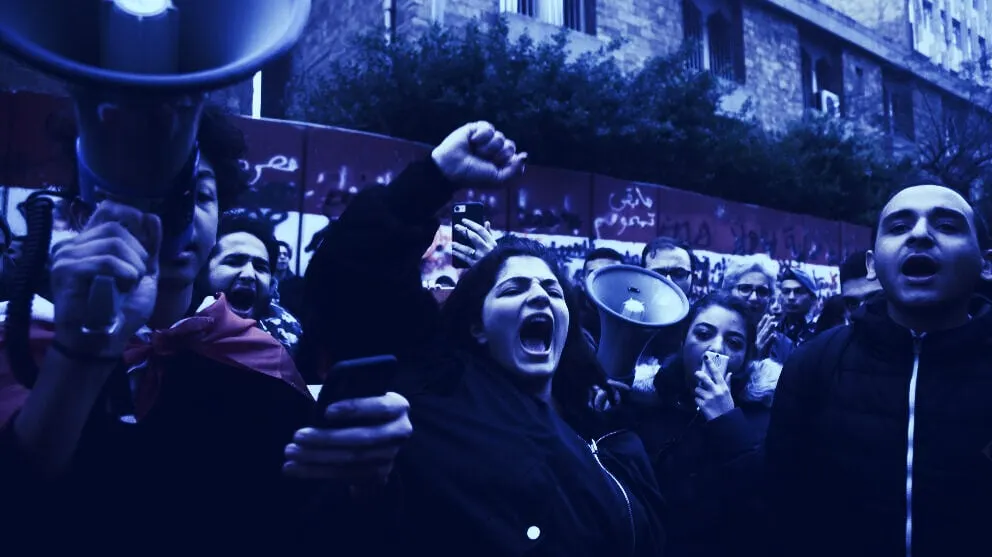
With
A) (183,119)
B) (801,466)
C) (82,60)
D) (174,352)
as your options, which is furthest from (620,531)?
(82,60)

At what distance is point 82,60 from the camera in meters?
1.05

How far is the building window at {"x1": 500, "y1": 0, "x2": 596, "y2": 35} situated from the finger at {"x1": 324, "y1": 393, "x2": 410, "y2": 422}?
37.3 feet

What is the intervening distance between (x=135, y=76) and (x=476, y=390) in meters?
1.13

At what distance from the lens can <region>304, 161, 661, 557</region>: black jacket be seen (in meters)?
1.38

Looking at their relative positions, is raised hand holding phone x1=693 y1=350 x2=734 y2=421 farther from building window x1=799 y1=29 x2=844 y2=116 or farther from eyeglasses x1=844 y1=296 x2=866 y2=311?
building window x1=799 y1=29 x2=844 y2=116

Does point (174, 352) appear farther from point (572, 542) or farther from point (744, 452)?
point (744, 452)

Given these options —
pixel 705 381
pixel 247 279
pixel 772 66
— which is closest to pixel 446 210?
pixel 247 279

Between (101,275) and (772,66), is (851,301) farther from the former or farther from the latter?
(772,66)

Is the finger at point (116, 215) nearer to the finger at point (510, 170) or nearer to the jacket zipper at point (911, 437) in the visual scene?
the finger at point (510, 170)

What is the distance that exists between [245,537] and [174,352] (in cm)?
38

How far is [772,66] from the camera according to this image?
15.9 m

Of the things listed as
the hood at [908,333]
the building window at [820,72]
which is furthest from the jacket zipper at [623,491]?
the building window at [820,72]

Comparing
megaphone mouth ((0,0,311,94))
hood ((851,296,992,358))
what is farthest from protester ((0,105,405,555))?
hood ((851,296,992,358))

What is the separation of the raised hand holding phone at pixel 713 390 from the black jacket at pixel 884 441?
33 cm
